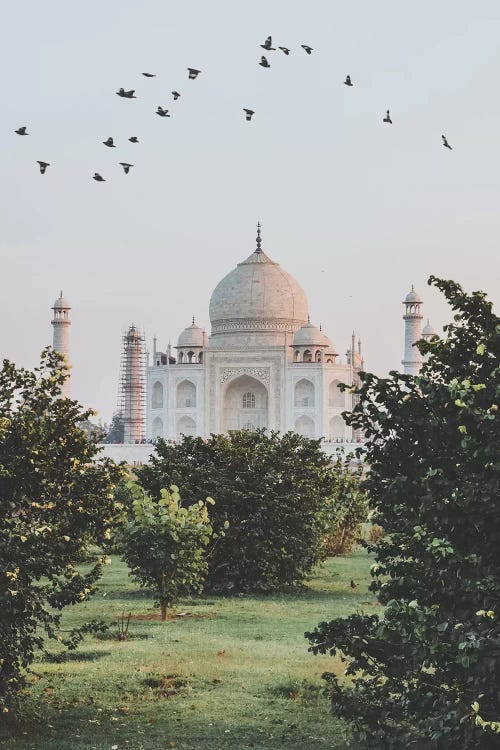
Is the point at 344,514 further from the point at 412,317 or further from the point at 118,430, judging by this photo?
the point at 118,430

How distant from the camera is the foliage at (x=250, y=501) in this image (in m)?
10.9

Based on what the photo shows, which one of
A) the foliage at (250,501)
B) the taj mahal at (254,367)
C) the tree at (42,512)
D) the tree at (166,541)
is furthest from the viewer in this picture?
the taj mahal at (254,367)

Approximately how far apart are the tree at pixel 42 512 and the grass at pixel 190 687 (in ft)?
1.63

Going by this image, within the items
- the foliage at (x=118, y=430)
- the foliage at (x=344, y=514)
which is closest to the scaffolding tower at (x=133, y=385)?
the foliage at (x=118, y=430)

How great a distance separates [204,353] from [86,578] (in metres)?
42.7

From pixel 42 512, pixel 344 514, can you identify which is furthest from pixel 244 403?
pixel 42 512

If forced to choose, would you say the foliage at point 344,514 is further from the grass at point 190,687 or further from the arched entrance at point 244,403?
the arched entrance at point 244,403

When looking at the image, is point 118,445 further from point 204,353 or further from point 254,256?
point 254,256

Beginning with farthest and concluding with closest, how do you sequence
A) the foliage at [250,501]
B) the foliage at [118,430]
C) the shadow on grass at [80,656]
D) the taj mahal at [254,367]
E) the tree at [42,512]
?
the foliage at [118,430] → the taj mahal at [254,367] → the foliage at [250,501] → the shadow on grass at [80,656] → the tree at [42,512]

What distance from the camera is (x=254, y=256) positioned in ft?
171

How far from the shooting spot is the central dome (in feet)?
163

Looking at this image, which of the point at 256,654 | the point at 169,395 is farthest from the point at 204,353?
the point at 256,654

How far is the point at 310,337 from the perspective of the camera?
4819 cm

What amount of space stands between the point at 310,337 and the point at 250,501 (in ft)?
122
